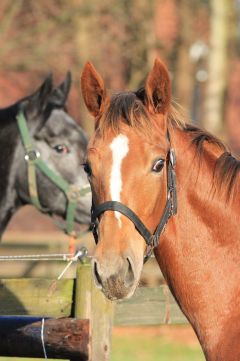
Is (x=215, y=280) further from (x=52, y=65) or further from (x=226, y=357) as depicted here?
(x=52, y=65)

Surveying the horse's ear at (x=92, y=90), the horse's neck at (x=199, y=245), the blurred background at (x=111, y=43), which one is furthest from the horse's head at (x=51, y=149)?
the blurred background at (x=111, y=43)

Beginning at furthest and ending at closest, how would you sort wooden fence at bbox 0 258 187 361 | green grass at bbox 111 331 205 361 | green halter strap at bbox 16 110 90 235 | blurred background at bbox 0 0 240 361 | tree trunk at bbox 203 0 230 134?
1. tree trunk at bbox 203 0 230 134
2. blurred background at bbox 0 0 240 361
3. green grass at bbox 111 331 205 361
4. green halter strap at bbox 16 110 90 235
5. wooden fence at bbox 0 258 187 361

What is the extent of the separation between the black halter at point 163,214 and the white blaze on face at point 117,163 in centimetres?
3

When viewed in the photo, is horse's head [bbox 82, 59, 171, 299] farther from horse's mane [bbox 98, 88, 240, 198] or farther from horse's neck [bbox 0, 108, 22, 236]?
horse's neck [bbox 0, 108, 22, 236]

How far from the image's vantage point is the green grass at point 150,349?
37.5ft

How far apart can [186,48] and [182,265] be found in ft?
37.8

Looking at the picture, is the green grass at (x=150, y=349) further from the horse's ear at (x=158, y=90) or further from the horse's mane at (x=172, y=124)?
the horse's ear at (x=158, y=90)

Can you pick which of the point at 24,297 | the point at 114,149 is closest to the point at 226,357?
the point at 114,149

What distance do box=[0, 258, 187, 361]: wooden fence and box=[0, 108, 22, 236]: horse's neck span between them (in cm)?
182

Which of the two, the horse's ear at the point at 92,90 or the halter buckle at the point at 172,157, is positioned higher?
the horse's ear at the point at 92,90

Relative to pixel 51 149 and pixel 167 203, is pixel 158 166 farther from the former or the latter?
pixel 51 149

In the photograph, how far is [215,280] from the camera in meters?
4.02

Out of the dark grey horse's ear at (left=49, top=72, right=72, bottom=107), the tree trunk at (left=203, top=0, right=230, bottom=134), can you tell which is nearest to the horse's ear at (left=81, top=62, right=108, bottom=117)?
the dark grey horse's ear at (left=49, top=72, right=72, bottom=107)

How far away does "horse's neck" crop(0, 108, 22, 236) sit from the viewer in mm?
7027
